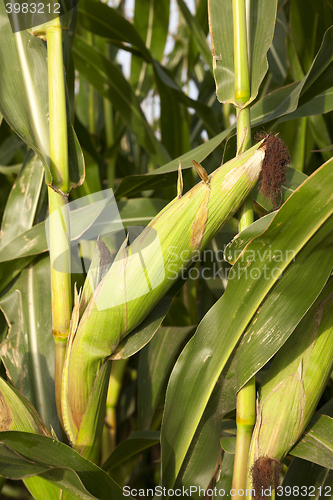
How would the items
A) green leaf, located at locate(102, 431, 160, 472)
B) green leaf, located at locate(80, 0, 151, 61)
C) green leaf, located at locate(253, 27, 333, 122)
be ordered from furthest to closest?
green leaf, located at locate(80, 0, 151, 61) → green leaf, located at locate(102, 431, 160, 472) → green leaf, located at locate(253, 27, 333, 122)

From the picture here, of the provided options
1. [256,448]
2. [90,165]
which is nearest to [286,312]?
[256,448]

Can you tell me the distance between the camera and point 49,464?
34 cm

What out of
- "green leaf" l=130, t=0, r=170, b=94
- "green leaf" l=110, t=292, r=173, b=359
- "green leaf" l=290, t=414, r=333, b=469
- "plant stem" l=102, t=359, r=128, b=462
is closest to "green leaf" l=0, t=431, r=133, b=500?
"green leaf" l=110, t=292, r=173, b=359

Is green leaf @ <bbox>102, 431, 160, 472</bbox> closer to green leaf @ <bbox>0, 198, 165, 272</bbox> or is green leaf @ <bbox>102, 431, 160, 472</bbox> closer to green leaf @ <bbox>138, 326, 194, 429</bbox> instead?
green leaf @ <bbox>138, 326, 194, 429</bbox>

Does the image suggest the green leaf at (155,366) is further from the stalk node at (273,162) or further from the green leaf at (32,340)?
the stalk node at (273,162)

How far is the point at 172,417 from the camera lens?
16.5 inches

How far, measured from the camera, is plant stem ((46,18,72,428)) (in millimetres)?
403

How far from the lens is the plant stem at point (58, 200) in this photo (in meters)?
0.40

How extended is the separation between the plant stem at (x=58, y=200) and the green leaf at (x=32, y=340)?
0.10 m

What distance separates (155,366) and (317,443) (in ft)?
1.09

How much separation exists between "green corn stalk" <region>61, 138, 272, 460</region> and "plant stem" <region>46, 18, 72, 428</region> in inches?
1.2

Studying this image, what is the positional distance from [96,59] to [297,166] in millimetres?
465

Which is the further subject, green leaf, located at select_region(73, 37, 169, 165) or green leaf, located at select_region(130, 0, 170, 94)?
green leaf, located at select_region(130, 0, 170, 94)

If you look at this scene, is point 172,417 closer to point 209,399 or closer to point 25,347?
point 209,399
